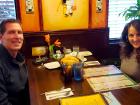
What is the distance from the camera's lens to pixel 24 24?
2.98 meters

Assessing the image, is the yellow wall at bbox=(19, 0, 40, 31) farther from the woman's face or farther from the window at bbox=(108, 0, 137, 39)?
the woman's face

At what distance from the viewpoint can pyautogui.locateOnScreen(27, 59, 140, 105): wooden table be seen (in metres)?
1.45

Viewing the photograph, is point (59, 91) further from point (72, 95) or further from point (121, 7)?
point (121, 7)

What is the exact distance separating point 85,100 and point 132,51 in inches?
38.7

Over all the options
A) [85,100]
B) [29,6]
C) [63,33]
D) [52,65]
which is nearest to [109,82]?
[85,100]

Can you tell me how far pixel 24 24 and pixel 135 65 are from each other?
167 cm

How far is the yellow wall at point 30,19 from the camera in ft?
9.60

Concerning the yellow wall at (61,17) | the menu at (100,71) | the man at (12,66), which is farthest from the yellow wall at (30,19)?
the menu at (100,71)

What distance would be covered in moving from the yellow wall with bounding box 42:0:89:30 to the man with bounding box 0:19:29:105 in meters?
1.19

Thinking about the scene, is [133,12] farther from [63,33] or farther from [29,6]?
[29,6]

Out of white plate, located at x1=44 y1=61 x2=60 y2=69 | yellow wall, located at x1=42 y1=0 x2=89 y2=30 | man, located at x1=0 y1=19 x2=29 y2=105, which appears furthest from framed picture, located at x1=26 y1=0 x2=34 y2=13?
man, located at x1=0 y1=19 x2=29 y2=105

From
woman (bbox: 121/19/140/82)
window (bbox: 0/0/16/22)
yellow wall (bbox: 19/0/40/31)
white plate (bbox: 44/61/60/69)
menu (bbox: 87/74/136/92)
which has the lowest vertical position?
menu (bbox: 87/74/136/92)

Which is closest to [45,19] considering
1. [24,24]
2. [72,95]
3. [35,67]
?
[24,24]

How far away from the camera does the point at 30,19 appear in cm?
298
